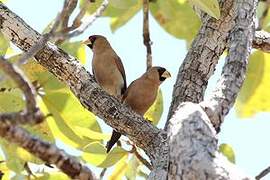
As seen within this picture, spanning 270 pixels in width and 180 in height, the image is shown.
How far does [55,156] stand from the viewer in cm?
120

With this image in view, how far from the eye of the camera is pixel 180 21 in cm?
309

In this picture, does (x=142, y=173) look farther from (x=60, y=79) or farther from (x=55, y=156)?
(x=55, y=156)

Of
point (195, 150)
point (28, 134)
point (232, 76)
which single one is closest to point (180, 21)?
point (232, 76)

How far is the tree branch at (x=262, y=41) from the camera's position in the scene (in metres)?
2.68

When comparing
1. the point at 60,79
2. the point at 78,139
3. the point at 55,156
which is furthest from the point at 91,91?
the point at 55,156

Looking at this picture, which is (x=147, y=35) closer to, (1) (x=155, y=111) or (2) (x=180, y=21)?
(2) (x=180, y=21)

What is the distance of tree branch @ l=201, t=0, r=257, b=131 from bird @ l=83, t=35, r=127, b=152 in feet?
4.14

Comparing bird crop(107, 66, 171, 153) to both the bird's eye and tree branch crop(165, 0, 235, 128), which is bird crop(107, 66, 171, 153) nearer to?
tree branch crop(165, 0, 235, 128)

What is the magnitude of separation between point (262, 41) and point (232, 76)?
102cm

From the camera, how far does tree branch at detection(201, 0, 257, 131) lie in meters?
1.66

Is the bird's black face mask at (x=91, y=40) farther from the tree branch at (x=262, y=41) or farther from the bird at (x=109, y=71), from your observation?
the tree branch at (x=262, y=41)

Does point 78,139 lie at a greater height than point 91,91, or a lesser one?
lesser

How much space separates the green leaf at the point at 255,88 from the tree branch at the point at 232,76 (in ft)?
3.43

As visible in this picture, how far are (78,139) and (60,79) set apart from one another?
0.29 m
